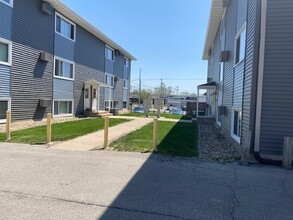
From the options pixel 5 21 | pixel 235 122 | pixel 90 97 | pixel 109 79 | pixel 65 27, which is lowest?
pixel 235 122

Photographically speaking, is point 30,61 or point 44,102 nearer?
point 30,61

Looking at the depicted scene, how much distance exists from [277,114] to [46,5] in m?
14.6

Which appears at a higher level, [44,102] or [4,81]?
[4,81]

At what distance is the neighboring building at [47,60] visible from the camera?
1396cm

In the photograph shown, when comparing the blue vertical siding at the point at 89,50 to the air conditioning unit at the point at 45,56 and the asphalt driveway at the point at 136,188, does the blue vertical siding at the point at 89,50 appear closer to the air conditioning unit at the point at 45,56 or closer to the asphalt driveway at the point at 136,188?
the air conditioning unit at the point at 45,56

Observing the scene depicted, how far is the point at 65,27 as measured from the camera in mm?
19453

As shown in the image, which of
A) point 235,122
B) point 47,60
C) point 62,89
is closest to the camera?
point 235,122

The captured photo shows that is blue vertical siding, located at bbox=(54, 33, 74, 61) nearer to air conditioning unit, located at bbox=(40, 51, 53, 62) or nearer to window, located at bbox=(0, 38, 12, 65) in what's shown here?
air conditioning unit, located at bbox=(40, 51, 53, 62)

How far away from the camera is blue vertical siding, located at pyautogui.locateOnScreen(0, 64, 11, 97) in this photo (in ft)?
44.1

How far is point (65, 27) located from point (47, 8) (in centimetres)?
294

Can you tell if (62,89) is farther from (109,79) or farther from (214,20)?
(214,20)

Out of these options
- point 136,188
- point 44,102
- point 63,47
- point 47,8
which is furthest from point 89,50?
point 136,188

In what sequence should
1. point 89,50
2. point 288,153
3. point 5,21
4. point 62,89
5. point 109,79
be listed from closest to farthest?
point 288,153 < point 5,21 < point 62,89 < point 89,50 < point 109,79

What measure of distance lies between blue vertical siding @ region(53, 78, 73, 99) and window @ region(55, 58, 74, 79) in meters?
0.40
